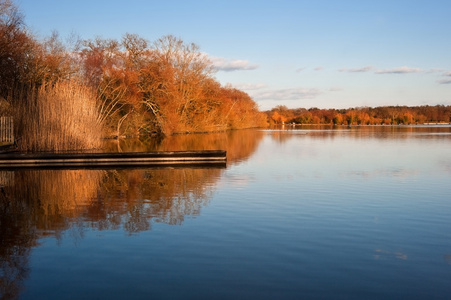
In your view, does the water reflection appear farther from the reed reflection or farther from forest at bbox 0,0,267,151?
the reed reflection

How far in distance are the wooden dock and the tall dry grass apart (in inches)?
116

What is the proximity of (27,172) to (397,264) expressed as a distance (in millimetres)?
11655

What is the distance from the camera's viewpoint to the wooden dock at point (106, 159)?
14859mm

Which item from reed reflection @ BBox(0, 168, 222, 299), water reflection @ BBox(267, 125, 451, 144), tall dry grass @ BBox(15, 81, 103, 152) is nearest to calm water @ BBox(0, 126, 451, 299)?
reed reflection @ BBox(0, 168, 222, 299)

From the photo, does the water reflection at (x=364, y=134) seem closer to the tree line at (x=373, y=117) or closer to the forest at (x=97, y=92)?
the forest at (x=97, y=92)

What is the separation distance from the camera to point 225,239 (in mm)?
5734

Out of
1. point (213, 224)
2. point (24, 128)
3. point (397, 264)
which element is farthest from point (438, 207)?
point (24, 128)

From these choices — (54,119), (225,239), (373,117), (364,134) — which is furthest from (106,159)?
(373,117)

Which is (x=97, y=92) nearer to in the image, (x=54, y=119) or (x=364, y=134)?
(x=54, y=119)

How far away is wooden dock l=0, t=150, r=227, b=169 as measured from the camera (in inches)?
585

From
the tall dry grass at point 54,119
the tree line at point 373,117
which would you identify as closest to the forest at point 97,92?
the tall dry grass at point 54,119

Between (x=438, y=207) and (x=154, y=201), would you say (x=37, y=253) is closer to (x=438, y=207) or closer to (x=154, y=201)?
(x=154, y=201)

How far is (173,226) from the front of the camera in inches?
251

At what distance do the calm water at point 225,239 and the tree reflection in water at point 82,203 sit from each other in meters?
0.03
